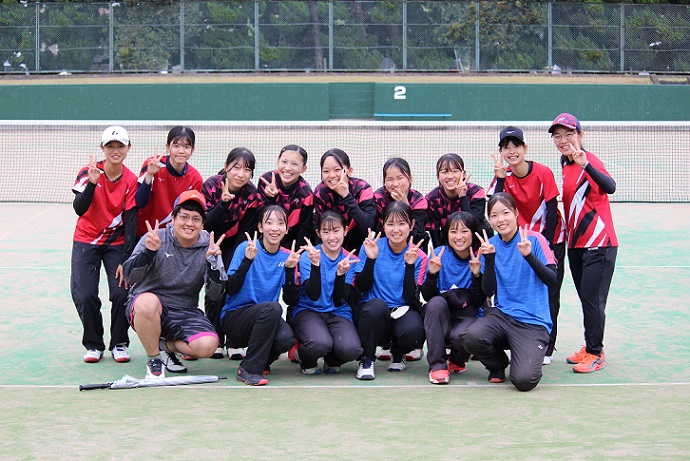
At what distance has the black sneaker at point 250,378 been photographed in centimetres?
600

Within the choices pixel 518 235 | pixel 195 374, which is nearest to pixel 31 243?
pixel 195 374

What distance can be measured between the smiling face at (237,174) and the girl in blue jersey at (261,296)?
0.41 meters

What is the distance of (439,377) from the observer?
6.04 metres

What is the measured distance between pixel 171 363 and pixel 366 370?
131 centimetres

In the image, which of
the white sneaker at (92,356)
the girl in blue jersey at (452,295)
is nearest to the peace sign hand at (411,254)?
the girl in blue jersey at (452,295)

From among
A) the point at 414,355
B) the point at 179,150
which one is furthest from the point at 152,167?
the point at 414,355

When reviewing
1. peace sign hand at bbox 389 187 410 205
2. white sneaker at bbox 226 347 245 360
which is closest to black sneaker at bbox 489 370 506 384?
peace sign hand at bbox 389 187 410 205

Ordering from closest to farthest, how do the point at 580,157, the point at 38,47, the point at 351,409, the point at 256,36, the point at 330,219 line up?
the point at 351,409, the point at 580,157, the point at 330,219, the point at 38,47, the point at 256,36

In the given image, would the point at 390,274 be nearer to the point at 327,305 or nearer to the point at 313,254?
the point at 327,305

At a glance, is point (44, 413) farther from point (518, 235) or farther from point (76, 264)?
point (518, 235)

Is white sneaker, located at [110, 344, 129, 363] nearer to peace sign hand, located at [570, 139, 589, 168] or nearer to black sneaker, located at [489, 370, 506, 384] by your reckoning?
black sneaker, located at [489, 370, 506, 384]

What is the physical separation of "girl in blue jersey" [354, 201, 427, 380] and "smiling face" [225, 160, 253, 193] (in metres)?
1.00

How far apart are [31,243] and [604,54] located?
21674 millimetres

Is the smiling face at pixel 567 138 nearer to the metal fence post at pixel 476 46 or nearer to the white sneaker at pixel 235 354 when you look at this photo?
the white sneaker at pixel 235 354
